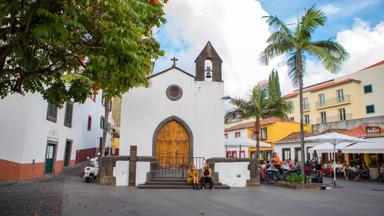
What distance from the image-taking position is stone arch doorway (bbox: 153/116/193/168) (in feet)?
55.5

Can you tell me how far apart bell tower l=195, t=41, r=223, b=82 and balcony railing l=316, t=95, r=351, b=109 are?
84.0 feet

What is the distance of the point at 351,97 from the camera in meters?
36.6

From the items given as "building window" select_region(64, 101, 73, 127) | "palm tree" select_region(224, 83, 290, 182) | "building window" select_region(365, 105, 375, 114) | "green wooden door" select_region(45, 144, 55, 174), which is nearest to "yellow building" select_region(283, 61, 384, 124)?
"building window" select_region(365, 105, 375, 114)

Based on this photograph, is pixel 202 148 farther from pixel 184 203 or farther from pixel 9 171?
pixel 9 171

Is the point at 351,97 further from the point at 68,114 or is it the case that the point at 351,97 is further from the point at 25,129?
the point at 25,129

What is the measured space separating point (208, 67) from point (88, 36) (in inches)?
492

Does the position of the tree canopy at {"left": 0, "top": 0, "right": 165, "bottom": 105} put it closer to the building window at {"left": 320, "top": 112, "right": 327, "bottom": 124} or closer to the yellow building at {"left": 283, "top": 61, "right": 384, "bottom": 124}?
the yellow building at {"left": 283, "top": 61, "right": 384, "bottom": 124}

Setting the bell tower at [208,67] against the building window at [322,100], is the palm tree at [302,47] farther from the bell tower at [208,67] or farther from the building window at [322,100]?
the building window at [322,100]

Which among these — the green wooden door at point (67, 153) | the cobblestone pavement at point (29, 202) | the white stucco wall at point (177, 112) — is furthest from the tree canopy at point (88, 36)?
the green wooden door at point (67, 153)

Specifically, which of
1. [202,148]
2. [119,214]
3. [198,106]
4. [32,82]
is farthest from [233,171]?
[32,82]

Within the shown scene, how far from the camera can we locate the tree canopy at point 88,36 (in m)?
4.91

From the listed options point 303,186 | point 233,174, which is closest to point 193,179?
point 233,174

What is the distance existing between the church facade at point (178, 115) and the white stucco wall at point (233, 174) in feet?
8.95

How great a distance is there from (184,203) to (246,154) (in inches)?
1281
